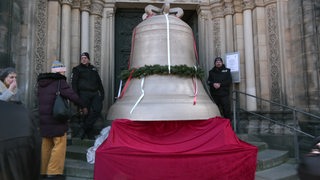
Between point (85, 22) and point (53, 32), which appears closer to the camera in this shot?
point (53, 32)

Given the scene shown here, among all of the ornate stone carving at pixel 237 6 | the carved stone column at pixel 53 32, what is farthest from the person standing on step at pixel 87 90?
the ornate stone carving at pixel 237 6

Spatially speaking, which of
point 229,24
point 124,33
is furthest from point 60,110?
point 229,24

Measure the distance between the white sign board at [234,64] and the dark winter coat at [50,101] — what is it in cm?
403

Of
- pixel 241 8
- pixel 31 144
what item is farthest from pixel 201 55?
pixel 31 144

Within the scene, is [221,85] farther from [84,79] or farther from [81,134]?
[81,134]

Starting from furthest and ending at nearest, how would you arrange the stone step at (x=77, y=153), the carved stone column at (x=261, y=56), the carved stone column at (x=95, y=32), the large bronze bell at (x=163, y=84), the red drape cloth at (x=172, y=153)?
the carved stone column at (x=95, y=32) → the carved stone column at (x=261, y=56) → the stone step at (x=77, y=153) → the large bronze bell at (x=163, y=84) → the red drape cloth at (x=172, y=153)

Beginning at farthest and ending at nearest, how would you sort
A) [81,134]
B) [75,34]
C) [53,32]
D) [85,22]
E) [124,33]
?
[124,33] → [85,22] → [75,34] → [53,32] → [81,134]

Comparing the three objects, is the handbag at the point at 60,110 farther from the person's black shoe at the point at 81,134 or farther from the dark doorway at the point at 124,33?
the dark doorway at the point at 124,33

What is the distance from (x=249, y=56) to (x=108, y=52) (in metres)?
3.26

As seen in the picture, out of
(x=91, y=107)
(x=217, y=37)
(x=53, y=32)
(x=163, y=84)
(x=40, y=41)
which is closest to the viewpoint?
(x=163, y=84)

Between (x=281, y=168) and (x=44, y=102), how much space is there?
3.71m

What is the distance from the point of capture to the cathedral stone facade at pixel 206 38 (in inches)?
223

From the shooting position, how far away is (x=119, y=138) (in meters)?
4.04

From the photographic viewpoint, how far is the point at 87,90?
5895 mm
